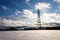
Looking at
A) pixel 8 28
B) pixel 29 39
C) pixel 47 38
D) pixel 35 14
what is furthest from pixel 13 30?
pixel 47 38

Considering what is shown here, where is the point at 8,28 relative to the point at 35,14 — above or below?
below

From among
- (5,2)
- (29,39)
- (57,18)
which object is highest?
(5,2)

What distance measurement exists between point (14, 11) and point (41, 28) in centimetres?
44

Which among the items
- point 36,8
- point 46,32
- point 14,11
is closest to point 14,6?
point 14,11

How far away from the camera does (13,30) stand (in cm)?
136

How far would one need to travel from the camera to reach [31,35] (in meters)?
1.36

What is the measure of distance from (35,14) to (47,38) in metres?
0.37

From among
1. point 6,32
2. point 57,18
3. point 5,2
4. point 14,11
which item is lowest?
point 6,32

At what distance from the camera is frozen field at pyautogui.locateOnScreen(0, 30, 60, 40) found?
4.42ft

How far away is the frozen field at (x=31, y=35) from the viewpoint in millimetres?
1348

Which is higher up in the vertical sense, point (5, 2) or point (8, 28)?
point (5, 2)

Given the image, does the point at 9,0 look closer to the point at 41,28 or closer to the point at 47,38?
the point at 41,28

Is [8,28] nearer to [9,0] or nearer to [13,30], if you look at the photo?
[13,30]

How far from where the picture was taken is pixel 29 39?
134 cm
